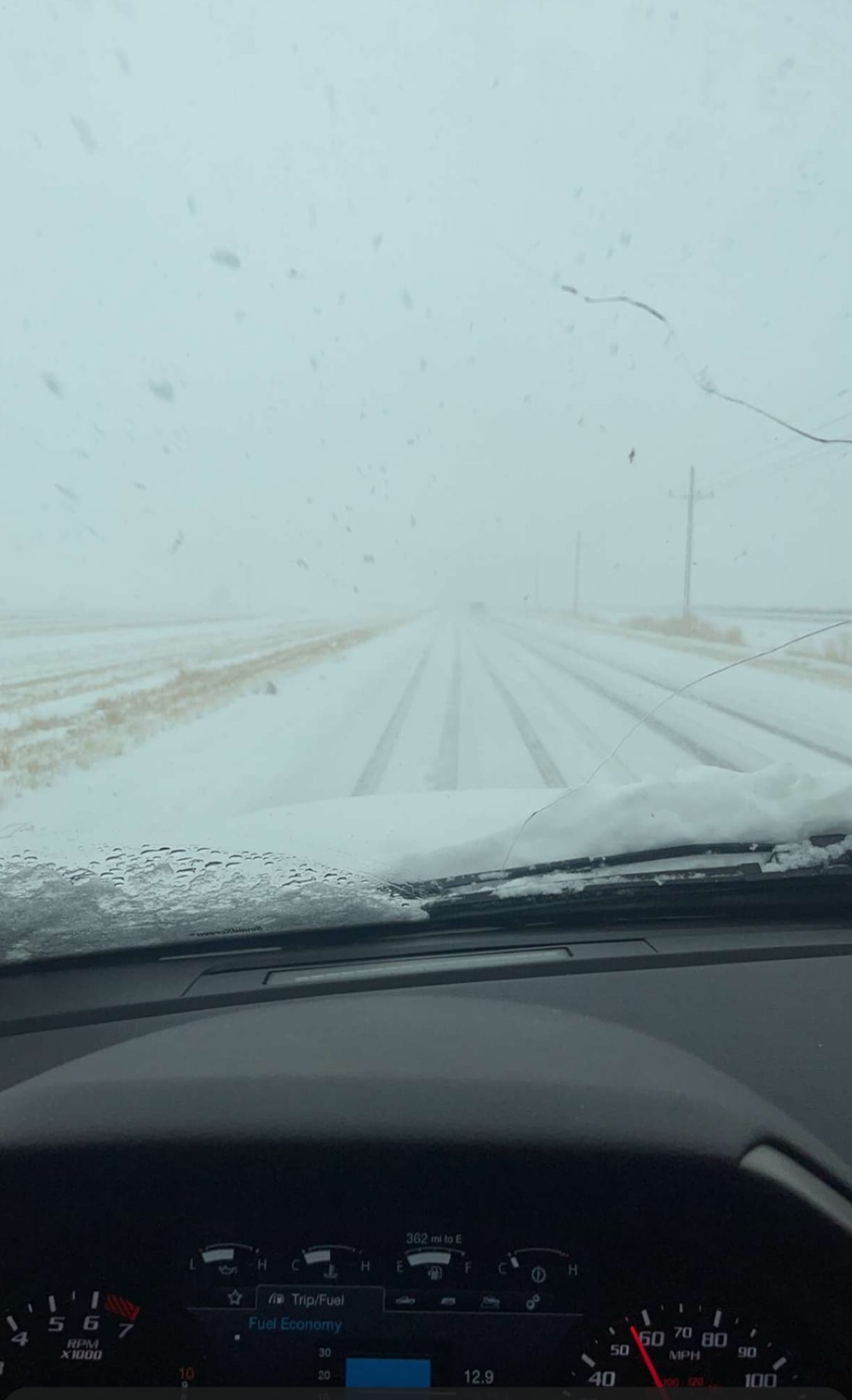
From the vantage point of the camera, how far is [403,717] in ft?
21.6

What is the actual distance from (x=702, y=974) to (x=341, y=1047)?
1.13 meters

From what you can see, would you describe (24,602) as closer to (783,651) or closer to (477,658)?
(783,651)

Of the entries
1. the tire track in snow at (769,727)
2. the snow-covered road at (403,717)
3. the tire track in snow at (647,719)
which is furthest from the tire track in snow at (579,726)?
the tire track in snow at (769,727)

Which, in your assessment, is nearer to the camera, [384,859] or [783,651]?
[384,859]

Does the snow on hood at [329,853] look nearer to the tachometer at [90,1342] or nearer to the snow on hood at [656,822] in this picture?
the snow on hood at [656,822]

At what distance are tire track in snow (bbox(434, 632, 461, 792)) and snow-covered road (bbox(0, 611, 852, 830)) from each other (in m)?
0.02

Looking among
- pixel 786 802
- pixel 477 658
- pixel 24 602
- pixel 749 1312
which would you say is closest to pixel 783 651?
pixel 786 802

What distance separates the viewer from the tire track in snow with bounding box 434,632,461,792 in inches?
202

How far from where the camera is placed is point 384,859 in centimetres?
354

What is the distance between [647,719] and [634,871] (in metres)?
1.51

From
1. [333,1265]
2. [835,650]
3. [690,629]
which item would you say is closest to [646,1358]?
[333,1265]

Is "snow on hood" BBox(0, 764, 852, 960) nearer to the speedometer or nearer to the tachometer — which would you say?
the tachometer

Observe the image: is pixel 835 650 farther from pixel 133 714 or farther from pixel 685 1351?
pixel 133 714

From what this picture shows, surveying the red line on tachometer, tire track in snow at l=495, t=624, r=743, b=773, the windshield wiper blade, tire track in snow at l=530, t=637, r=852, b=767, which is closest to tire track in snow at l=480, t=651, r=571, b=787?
tire track in snow at l=495, t=624, r=743, b=773
